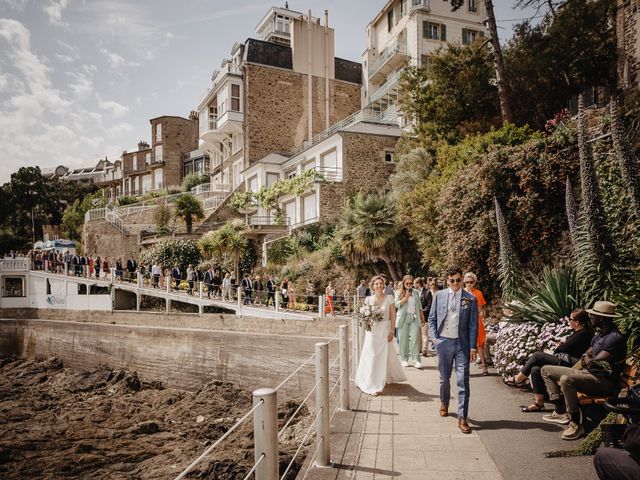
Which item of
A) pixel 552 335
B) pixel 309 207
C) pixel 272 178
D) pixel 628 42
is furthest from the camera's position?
pixel 272 178

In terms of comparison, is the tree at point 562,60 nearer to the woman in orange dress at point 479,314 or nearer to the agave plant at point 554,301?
the agave plant at point 554,301

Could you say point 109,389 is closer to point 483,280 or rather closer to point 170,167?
point 483,280

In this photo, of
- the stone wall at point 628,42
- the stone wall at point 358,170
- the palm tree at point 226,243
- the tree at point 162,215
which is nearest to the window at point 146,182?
the tree at point 162,215

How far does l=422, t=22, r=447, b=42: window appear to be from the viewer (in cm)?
3111

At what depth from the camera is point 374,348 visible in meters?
6.89

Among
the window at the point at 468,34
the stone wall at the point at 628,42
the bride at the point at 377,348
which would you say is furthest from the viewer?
the window at the point at 468,34

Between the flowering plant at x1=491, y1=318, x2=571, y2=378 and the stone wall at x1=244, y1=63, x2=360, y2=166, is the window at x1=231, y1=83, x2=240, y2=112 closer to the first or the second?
the stone wall at x1=244, y1=63, x2=360, y2=166

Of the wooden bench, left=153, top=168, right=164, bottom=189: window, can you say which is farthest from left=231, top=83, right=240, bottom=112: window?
the wooden bench

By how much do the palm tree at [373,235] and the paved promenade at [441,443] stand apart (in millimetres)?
14015

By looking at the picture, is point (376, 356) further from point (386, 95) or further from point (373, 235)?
point (386, 95)

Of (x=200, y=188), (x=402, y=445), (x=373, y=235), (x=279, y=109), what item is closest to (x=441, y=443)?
(x=402, y=445)

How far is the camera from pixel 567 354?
5.44 metres

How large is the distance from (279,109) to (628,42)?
26618mm

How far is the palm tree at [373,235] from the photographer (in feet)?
67.4
